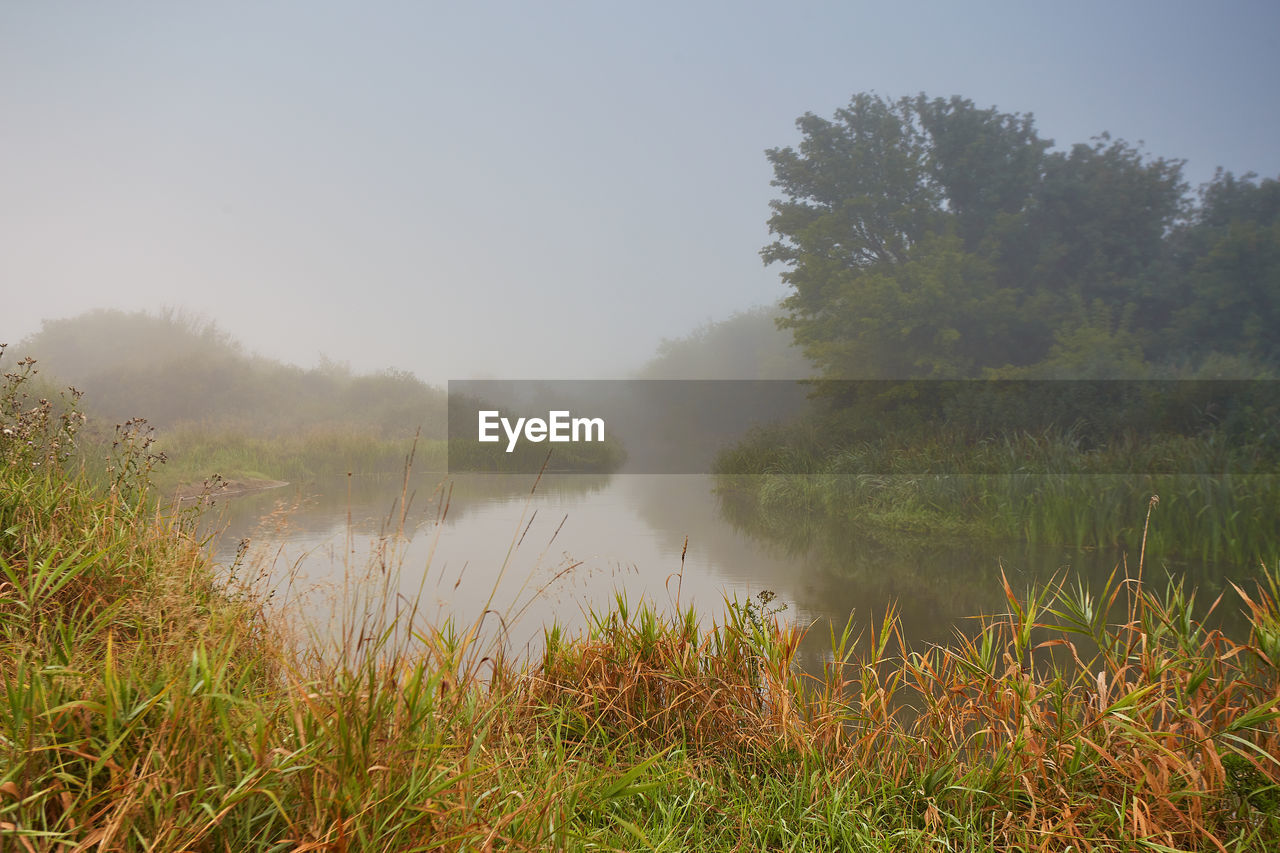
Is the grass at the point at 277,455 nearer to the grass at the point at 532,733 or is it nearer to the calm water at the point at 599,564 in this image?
the calm water at the point at 599,564

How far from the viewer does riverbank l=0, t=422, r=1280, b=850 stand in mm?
1582

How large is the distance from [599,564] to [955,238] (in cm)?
1590

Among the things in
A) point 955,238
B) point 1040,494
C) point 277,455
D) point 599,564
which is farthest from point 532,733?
point 955,238

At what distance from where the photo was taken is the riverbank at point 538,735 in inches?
62.3

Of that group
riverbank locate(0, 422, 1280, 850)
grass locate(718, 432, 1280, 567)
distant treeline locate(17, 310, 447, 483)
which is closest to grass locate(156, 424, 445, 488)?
distant treeline locate(17, 310, 447, 483)

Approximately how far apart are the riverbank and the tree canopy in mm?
14476

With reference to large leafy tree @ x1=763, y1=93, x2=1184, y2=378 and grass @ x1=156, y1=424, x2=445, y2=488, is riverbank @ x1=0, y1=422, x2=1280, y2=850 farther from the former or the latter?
large leafy tree @ x1=763, y1=93, x2=1184, y2=378

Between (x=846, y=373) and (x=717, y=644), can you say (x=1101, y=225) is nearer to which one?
(x=846, y=373)

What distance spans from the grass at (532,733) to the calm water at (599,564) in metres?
0.30

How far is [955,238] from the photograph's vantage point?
18.1m

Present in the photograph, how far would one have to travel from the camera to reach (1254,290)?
1645cm

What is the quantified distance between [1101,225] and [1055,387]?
6.89 metres

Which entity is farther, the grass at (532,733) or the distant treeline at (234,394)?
the distant treeline at (234,394)

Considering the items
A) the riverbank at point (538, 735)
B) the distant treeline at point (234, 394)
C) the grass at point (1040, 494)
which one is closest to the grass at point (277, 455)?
the distant treeline at point (234, 394)
